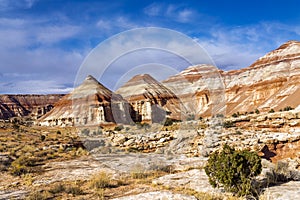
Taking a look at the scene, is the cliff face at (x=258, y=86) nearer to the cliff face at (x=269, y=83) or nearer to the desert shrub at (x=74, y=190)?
the cliff face at (x=269, y=83)

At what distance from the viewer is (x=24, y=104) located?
443 feet

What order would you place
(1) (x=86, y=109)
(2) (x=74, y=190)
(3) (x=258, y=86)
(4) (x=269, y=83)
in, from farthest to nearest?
(1) (x=86, y=109)
(3) (x=258, y=86)
(4) (x=269, y=83)
(2) (x=74, y=190)

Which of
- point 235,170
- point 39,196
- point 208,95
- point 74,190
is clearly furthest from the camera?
point 208,95

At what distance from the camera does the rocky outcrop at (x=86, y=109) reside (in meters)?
57.5

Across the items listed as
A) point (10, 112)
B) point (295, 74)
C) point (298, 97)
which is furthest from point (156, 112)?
point (10, 112)

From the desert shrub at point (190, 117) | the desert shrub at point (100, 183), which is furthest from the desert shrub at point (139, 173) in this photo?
the desert shrub at point (190, 117)

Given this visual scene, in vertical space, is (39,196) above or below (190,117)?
below

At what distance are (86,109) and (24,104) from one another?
8571cm

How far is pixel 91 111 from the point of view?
60.2 metres

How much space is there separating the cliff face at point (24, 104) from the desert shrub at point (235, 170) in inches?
4628

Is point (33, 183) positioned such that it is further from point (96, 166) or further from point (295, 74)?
point (295, 74)

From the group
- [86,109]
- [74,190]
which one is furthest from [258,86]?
[74,190]

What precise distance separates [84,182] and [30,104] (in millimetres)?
140384

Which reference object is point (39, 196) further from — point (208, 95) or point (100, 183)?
point (208, 95)
